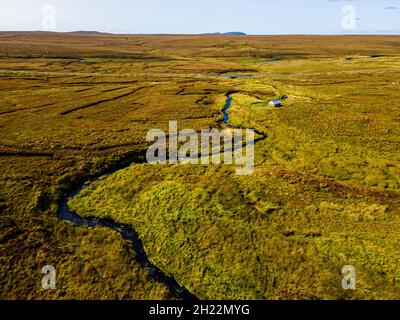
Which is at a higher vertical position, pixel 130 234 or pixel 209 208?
pixel 209 208

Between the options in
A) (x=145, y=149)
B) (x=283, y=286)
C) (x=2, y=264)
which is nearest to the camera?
(x=283, y=286)

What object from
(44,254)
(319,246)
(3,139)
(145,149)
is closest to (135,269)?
(44,254)

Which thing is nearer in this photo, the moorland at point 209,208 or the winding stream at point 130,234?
the winding stream at point 130,234

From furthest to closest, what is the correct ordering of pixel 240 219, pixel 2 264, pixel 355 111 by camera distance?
pixel 355 111 < pixel 240 219 < pixel 2 264

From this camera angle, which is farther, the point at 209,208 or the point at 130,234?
the point at 209,208

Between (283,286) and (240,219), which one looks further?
(240,219)

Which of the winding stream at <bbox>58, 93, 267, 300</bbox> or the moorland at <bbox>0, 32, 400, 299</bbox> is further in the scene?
the moorland at <bbox>0, 32, 400, 299</bbox>
